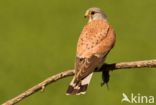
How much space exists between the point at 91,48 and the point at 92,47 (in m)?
0.01

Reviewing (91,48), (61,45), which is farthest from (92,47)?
(61,45)

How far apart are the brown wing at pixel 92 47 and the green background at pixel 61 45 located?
194 inches

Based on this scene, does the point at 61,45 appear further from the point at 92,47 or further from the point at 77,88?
the point at 77,88

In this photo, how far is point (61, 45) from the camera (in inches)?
563

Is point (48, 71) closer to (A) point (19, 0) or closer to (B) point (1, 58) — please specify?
(B) point (1, 58)

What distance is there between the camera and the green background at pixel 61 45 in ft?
41.0

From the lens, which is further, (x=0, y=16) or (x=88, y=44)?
(x=0, y=16)

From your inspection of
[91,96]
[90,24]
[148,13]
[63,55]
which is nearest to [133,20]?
[148,13]

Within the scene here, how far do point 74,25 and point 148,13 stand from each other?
134 cm

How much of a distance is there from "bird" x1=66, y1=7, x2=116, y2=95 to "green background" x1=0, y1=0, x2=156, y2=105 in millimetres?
4877

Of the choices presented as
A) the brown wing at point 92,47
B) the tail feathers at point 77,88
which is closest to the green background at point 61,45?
the brown wing at point 92,47

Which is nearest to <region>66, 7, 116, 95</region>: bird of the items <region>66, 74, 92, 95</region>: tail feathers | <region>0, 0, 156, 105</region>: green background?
<region>66, 74, 92, 95</region>: tail feathers

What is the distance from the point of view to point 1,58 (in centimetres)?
1397

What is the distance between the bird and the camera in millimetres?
6531
